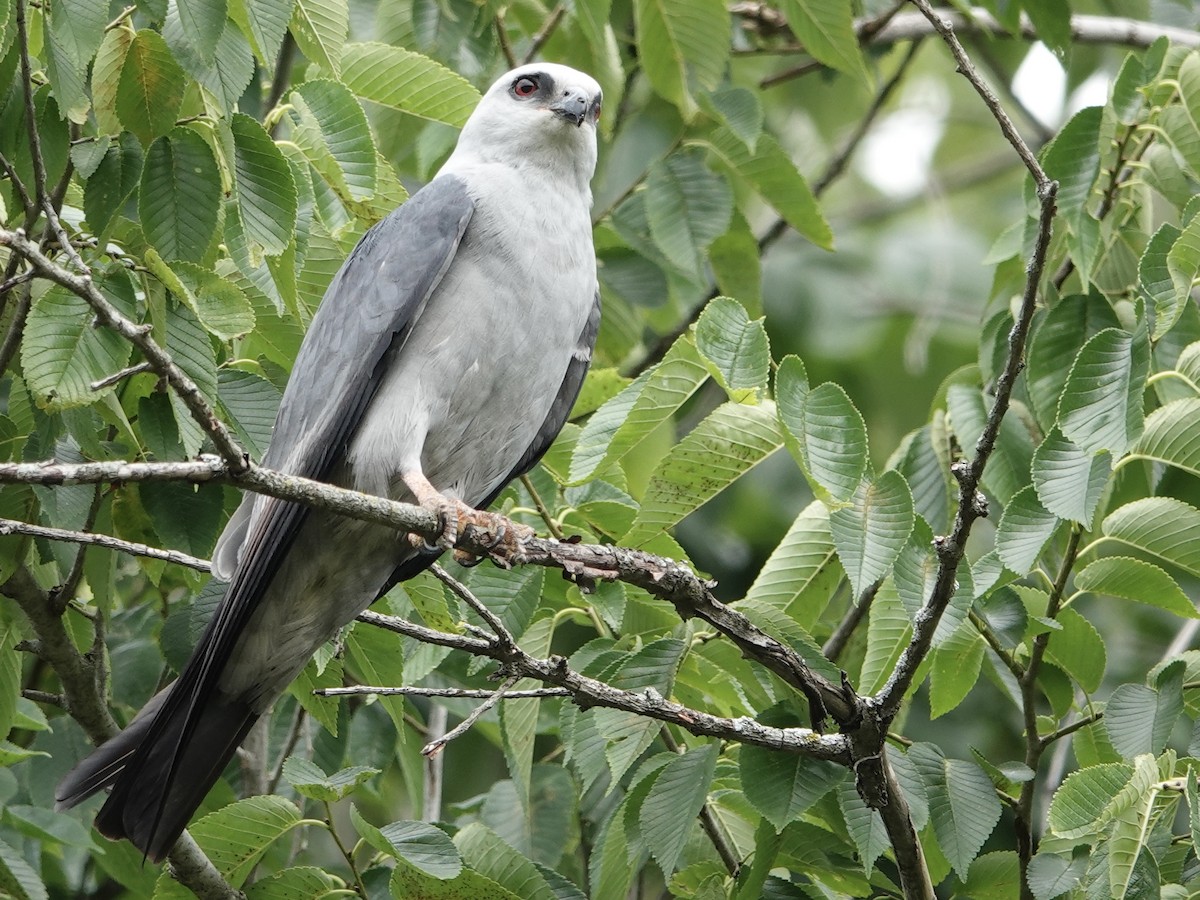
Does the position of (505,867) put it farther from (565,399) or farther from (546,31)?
(546,31)

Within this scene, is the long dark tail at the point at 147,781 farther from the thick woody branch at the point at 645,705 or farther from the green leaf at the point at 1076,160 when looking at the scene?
the green leaf at the point at 1076,160

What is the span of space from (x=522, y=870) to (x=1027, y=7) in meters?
3.39

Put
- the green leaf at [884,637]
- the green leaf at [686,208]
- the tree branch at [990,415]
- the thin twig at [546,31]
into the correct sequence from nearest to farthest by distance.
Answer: the tree branch at [990,415] → the green leaf at [884,637] → the green leaf at [686,208] → the thin twig at [546,31]

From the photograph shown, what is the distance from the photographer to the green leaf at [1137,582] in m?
3.13

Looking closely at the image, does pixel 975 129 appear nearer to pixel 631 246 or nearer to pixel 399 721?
pixel 631 246

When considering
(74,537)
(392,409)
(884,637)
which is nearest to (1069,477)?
(884,637)

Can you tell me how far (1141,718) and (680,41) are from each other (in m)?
2.56

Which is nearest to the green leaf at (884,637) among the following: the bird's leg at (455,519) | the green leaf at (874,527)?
the green leaf at (874,527)

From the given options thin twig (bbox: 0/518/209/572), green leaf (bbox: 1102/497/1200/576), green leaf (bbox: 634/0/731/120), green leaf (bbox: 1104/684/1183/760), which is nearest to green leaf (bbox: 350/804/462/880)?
thin twig (bbox: 0/518/209/572)

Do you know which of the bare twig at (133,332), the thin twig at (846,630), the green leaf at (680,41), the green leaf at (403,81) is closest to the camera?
the bare twig at (133,332)

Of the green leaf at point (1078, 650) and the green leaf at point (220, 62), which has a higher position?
the green leaf at point (220, 62)

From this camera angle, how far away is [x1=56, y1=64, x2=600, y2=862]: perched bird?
3.64 m

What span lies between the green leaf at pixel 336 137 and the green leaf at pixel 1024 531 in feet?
5.88

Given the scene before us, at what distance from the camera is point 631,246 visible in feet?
16.8
